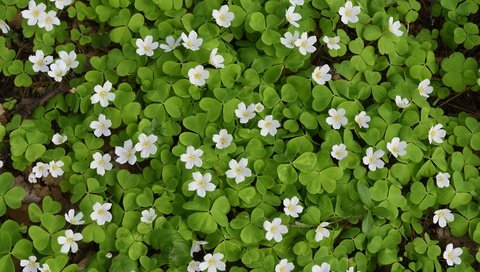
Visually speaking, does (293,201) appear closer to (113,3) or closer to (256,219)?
(256,219)

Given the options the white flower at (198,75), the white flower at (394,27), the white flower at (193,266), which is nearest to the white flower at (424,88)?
the white flower at (394,27)

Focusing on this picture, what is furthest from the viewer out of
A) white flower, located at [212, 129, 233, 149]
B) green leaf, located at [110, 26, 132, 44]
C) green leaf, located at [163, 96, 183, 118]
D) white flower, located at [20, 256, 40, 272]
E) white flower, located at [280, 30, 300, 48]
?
green leaf, located at [110, 26, 132, 44]

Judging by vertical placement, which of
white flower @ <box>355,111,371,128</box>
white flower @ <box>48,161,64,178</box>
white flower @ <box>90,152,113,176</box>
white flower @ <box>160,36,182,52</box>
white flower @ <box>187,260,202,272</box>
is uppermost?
white flower @ <box>160,36,182,52</box>

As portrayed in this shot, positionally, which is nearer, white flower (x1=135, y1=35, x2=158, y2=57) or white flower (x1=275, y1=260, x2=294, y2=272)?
white flower (x1=275, y1=260, x2=294, y2=272)

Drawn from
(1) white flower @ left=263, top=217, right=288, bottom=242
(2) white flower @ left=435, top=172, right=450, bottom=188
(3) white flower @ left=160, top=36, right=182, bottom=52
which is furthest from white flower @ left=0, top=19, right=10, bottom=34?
(2) white flower @ left=435, top=172, right=450, bottom=188

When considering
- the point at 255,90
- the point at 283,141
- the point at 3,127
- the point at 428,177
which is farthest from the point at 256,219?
the point at 3,127

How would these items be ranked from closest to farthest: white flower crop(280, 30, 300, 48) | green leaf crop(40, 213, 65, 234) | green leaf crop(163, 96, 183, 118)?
green leaf crop(40, 213, 65, 234), green leaf crop(163, 96, 183, 118), white flower crop(280, 30, 300, 48)

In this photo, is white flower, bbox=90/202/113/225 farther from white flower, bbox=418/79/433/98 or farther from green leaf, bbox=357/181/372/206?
white flower, bbox=418/79/433/98

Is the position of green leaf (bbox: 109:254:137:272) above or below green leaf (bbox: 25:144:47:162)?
below

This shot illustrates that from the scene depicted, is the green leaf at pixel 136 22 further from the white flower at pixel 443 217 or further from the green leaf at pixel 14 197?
the white flower at pixel 443 217

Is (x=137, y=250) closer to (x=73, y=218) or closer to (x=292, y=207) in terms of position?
(x=73, y=218)
